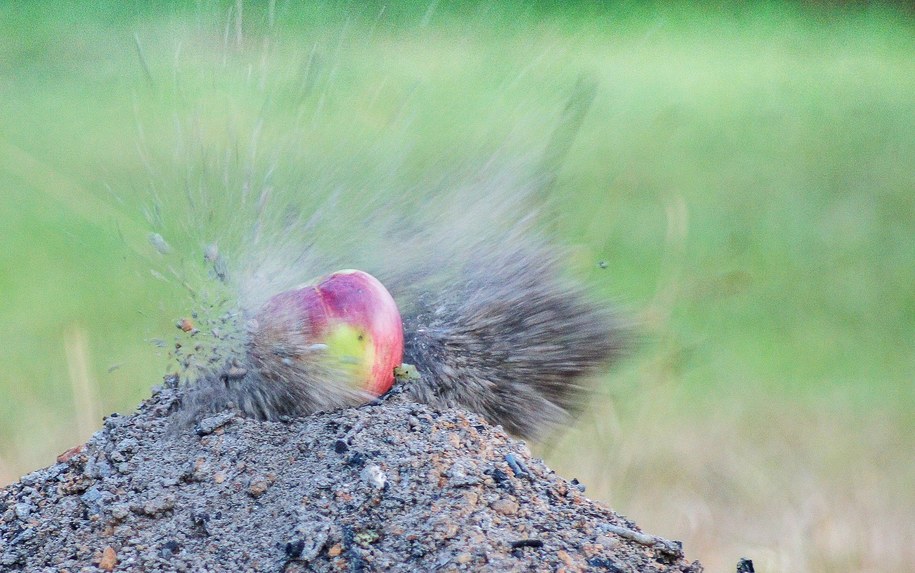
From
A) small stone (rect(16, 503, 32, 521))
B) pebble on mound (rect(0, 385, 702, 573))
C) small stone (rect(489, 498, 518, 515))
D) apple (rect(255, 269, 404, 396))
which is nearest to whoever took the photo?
pebble on mound (rect(0, 385, 702, 573))

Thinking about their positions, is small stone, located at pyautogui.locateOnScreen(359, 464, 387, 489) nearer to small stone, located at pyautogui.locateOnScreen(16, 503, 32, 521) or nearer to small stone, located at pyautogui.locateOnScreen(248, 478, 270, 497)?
small stone, located at pyautogui.locateOnScreen(248, 478, 270, 497)

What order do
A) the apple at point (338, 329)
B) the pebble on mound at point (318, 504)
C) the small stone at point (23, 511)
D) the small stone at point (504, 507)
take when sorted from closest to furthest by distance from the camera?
1. the pebble on mound at point (318, 504)
2. the small stone at point (504, 507)
3. the small stone at point (23, 511)
4. the apple at point (338, 329)

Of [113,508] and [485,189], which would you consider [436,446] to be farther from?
[485,189]

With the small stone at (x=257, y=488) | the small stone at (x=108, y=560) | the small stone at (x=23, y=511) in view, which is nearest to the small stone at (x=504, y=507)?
the small stone at (x=257, y=488)

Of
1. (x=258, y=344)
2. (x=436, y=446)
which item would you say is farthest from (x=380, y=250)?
(x=436, y=446)

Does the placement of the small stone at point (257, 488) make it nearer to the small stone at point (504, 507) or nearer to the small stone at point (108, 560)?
the small stone at point (108, 560)

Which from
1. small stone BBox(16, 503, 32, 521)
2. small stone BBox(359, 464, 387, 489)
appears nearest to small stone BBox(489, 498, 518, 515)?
small stone BBox(359, 464, 387, 489)
